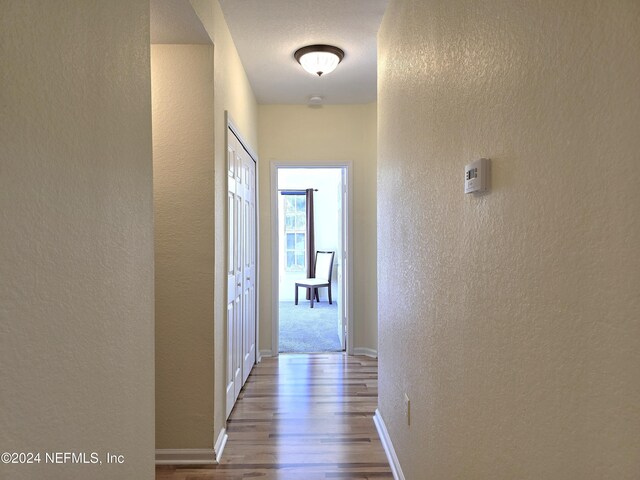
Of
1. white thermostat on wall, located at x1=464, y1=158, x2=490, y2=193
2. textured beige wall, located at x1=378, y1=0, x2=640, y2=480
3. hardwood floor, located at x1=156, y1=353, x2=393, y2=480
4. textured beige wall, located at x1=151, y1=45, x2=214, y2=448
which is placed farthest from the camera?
textured beige wall, located at x1=151, y1=45, x2=214, y2=448

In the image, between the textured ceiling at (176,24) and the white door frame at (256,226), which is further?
the white door frame at (256,226)

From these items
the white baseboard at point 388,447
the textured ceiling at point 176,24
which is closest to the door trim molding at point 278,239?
the white baseboard at point 388,447

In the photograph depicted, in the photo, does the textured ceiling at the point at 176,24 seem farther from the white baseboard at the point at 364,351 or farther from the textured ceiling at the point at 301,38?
the white baseboard at the point at 364,351

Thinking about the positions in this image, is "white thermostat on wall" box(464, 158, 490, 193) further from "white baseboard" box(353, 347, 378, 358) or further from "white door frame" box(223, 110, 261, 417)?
"white baseboard" box(353, 347, 378, 358)

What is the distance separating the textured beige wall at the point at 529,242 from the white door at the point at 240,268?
61.6 inches

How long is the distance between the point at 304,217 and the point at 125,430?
723 centimetres

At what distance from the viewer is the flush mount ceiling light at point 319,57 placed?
3.04m

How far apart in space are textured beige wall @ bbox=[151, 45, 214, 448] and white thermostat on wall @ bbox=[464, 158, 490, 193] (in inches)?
62.0

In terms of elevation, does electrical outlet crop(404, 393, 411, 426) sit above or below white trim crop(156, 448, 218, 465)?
above

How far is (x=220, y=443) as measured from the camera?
2.53m

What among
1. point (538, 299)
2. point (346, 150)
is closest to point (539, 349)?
point (538, 299)

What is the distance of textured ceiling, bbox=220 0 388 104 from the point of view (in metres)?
2.54

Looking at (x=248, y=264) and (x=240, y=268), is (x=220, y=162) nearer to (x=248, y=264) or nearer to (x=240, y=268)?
(x=240, y=268)

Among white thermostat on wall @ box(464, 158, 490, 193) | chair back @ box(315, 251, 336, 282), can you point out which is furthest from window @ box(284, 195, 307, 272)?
white thermostat on wall @ box(464, 158, 490, 193)
